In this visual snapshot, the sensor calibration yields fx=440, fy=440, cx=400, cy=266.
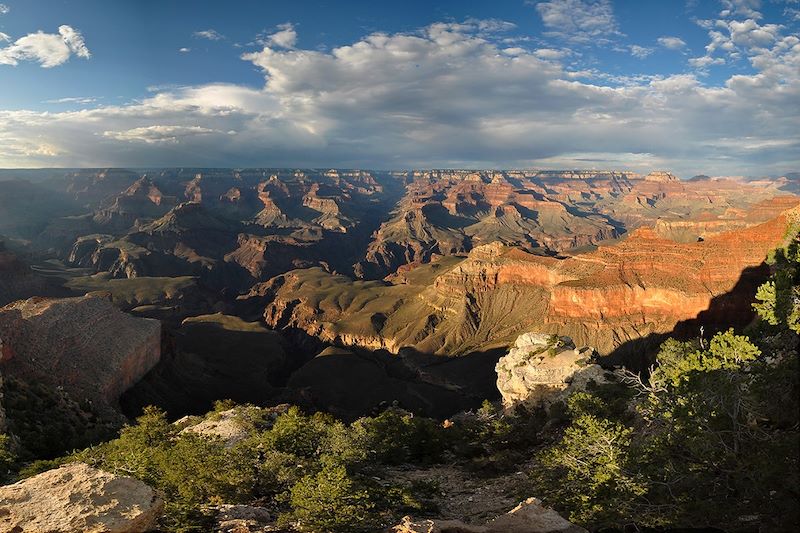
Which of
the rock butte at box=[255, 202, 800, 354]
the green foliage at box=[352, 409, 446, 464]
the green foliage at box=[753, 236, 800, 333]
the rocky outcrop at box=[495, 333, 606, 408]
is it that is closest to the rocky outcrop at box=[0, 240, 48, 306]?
the rock butte at box=[255, 202, 800, 354]

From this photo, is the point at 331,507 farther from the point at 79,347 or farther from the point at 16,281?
the point at 16,281

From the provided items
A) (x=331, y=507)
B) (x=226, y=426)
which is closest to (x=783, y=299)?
(x=331, y=507)

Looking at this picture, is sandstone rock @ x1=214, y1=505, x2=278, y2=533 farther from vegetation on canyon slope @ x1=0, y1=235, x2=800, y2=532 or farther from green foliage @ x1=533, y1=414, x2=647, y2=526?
green foliage @ x1=533, y1=414, x2=647, y2=526

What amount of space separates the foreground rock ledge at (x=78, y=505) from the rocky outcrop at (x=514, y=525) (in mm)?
9155

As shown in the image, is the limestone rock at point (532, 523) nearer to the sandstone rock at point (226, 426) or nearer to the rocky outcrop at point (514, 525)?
the rocky outcrop at point (514, 525)

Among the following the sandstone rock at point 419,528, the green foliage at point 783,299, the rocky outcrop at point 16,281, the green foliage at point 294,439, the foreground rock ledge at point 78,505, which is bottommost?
the rocky outcrop at point 16,281

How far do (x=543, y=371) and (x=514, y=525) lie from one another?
39421 mm

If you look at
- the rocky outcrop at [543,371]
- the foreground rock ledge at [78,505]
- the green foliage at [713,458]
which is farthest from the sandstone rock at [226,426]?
the rocky outcrop at [543,371]

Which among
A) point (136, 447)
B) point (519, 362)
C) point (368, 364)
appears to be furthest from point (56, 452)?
point (368, 364)

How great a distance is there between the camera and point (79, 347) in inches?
2726

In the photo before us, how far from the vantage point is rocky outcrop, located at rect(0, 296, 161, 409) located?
6094 cm

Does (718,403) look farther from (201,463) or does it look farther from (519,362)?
(519,362)

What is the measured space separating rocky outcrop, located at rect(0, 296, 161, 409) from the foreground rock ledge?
176ft

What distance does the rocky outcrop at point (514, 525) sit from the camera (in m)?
15.9
